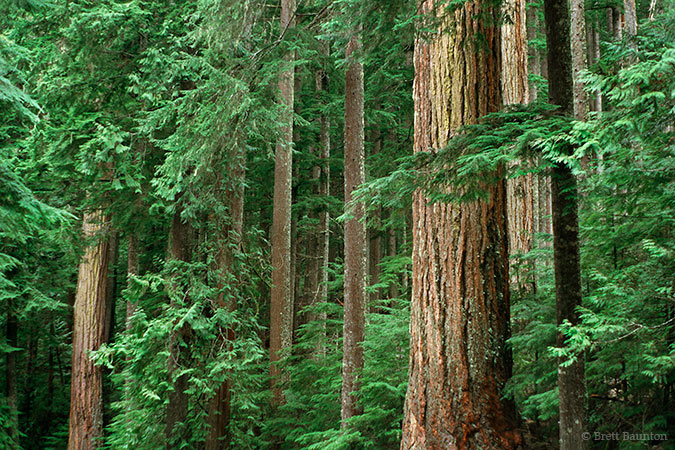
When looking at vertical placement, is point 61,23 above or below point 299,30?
above

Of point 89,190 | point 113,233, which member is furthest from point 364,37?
point 113,233

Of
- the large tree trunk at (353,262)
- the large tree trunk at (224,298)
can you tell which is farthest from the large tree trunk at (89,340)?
the large tree trunk at (353,262)

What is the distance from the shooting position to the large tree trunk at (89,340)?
10.4m

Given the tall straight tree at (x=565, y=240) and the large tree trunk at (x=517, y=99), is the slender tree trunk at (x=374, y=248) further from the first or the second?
the tall straight tree at (x=565, y=240)

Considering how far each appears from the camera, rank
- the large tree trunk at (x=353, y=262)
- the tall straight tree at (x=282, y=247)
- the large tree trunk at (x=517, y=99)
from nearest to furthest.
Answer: the large tree trunk at (x=517, y=99), the large tree trunk at (x=353, y=262), the tall straight tree at (x=282, y=247)

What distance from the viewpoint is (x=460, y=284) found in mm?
4531

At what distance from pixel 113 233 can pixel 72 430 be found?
4.13 metres

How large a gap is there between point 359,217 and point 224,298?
9.02 feet

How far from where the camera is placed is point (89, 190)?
29.5ft

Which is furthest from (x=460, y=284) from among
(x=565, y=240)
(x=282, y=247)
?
(x=282, y=247)

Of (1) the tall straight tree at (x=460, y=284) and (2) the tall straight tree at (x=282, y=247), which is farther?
(2) the tall straight tree at (x=282, y=247)

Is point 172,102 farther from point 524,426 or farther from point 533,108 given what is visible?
point 524,426

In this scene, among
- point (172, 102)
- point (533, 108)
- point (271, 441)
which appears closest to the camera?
point (533, 108)

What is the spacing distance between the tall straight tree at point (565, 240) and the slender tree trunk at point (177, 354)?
20.2 feet
